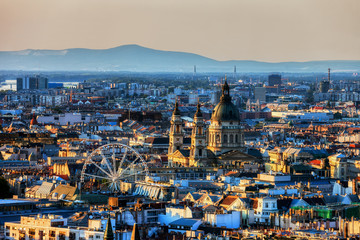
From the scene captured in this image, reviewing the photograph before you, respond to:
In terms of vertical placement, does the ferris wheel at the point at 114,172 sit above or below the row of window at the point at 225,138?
below

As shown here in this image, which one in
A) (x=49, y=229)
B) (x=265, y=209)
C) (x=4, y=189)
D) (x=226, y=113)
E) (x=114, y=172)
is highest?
(x=226, y=113)

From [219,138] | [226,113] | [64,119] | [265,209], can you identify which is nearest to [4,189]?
[265,209]

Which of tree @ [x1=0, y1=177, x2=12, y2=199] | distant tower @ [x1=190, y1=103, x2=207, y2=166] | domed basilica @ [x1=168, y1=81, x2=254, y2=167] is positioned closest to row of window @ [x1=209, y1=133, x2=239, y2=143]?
domed basilica @ [x1=168, y1=81, x2=254, y2=167]

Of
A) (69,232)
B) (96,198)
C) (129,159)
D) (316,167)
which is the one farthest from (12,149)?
(69,232)

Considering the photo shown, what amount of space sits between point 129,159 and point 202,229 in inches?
1538

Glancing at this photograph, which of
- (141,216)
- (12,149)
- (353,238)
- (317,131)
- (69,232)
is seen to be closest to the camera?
(353,238)

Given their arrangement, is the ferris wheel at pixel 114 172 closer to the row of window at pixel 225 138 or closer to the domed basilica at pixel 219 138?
the domed basilica at pixel 219 138

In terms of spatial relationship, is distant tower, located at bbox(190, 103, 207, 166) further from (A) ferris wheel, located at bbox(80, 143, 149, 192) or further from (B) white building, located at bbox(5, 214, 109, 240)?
(B) white building, located at bbox(5, 214, 109, 240)

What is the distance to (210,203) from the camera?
2344 inches

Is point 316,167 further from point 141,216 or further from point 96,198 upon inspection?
point 141,216

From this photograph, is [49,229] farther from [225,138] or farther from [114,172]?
[225,138]

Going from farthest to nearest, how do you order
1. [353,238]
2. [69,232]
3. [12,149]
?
[12,149]
[69,232]
[353,238]

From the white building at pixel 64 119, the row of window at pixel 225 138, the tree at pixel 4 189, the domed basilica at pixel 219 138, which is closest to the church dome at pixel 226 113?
the domed basilica at pixel 219 138

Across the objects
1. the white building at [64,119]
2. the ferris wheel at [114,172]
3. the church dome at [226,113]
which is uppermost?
the church dome at [226,113]
